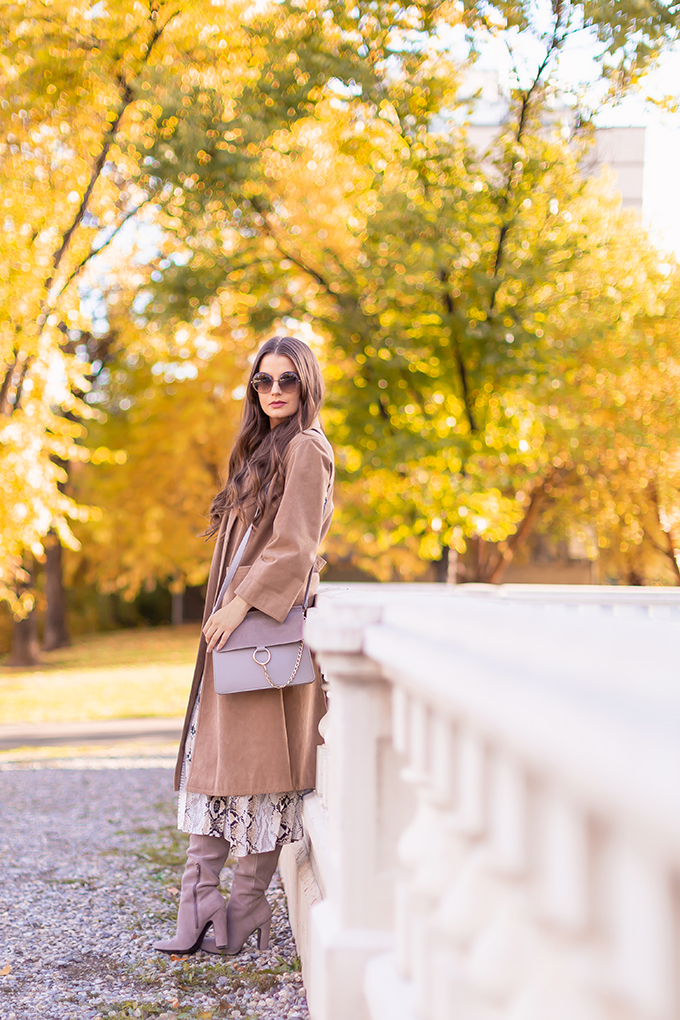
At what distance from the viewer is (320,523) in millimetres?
2744

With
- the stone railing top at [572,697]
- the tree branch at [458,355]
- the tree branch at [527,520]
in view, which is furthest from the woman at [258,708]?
the tree branch at [527,520]

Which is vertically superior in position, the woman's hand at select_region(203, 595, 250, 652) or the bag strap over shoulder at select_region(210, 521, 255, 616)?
the bag strap over shoulder at select_region(210, 521, 255, 616)

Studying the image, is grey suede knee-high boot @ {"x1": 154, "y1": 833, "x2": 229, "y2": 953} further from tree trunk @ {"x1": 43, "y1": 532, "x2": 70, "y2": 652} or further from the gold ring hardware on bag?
tree trunk @ {"x1": 43, "y1": 532, "x2": 70, "y2": 652}

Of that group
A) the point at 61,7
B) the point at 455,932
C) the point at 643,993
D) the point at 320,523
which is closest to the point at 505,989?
the point at 455,932

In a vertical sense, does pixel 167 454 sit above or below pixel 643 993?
above

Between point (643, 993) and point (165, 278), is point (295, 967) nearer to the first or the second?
point (643, 993)

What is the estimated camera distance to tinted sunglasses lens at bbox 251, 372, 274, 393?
9.66ft

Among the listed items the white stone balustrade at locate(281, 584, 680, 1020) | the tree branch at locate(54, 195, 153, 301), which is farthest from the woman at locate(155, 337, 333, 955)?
the tree branch at locate(54, 195, 153, 301)

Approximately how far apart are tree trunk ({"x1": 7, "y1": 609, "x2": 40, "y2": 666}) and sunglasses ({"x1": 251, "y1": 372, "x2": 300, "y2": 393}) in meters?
15.0

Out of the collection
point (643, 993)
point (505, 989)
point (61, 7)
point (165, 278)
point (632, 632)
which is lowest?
point (505, 989)

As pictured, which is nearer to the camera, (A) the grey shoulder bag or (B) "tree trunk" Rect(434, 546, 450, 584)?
(A) the grey shoulder bag

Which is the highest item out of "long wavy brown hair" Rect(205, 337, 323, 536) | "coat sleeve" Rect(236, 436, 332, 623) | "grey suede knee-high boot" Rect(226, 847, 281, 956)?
"long wavy brown hair" Rect(205, 337, 323, 536)

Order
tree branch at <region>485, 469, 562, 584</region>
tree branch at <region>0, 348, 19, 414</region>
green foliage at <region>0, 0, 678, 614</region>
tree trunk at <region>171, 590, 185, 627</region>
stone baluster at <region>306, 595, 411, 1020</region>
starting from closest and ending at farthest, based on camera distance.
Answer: stone baluster at <region>306, 595, 411, 1020</region>, green foliage at <region>0, 0, 678, 614</region>, tree branch at <region>0, 348, 19, 414</region>, tree branch at <region>485, 469, 562, 584</region>, tree trunk at <region>171, 590, 185, 627</region>

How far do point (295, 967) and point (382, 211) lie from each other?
20.8ft
